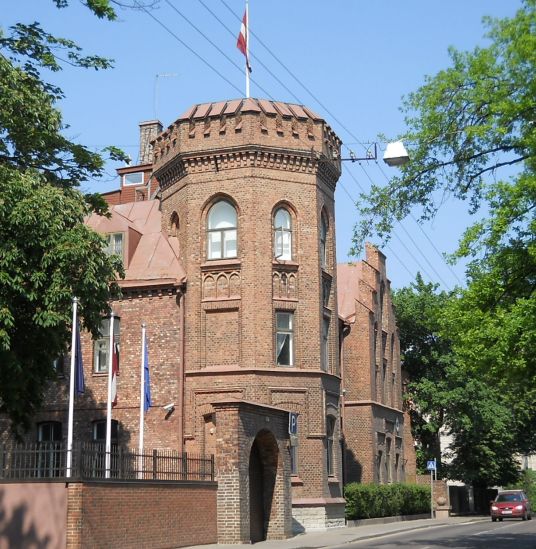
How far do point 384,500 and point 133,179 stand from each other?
1899 centimetres

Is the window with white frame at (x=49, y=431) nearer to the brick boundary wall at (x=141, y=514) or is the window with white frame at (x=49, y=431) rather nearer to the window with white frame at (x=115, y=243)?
the window with white frame at (x=115, y=243)

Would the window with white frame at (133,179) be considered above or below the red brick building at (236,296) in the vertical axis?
above

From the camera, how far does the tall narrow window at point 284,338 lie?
3127cm

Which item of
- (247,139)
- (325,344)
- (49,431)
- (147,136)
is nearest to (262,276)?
(325,344)

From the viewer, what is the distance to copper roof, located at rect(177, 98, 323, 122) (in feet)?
105

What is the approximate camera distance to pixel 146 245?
34.1 meters

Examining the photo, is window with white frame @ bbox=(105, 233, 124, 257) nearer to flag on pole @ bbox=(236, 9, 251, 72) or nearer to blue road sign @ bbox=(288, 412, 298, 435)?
flag on pole @ bbox=(236, 9, 251, 72)

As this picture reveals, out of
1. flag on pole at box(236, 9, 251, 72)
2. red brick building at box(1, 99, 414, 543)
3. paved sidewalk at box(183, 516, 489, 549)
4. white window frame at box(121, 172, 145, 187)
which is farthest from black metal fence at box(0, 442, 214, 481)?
white window frame at box(121, 172, 145, 187)

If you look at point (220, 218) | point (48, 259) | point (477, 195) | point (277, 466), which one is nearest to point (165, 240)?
point (220, 218)

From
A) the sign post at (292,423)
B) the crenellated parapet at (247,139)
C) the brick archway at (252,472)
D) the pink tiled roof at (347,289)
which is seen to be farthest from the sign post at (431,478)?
the brick archway at (252,472)

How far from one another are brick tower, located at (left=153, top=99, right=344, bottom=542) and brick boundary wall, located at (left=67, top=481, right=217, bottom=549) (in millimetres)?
6240

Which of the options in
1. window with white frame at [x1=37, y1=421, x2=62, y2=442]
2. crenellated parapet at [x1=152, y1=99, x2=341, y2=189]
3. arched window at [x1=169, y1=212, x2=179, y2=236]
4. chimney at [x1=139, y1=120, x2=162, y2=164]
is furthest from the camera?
chimney at [x1=139, y1=120, x2=162, y2=164]

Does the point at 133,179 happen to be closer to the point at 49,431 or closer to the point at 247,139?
the point at 247,139

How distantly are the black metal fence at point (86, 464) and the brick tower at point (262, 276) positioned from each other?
266 inches
